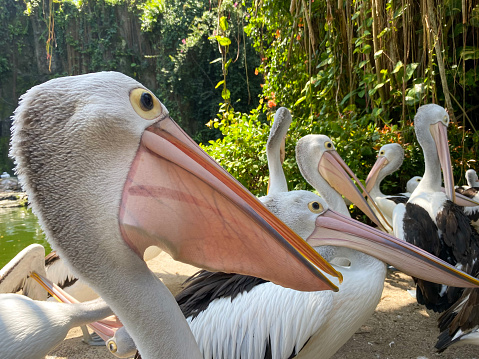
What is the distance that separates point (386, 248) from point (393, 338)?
1.55 metres

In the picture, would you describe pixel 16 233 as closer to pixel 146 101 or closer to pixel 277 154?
pixel 277 154

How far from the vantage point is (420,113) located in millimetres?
3705

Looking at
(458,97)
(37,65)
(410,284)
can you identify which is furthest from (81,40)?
(410,284)

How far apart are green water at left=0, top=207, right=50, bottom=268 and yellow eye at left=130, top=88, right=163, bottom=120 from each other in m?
5.76

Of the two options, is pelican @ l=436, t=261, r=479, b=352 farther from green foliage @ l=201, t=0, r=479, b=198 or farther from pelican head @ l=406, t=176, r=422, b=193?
pelican head @ l=406, t=176, r=422, b=193

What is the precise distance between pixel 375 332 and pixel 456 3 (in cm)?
361

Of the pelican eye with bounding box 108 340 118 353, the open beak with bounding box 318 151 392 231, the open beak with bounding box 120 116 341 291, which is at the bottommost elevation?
the pelican eye with bounding box 108 340 118 353

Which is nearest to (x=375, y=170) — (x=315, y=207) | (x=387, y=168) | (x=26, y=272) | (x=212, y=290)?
(x=387, y=168)

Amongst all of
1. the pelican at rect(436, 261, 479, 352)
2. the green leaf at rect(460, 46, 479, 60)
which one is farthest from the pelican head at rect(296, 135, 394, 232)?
the green leaf at rect(460, 46, 479, 60)

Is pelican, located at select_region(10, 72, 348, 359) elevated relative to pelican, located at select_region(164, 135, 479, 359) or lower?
elevated

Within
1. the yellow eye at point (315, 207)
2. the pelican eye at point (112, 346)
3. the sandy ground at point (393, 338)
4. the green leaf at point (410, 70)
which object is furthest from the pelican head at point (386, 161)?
the pelican eye at point (112, 346)

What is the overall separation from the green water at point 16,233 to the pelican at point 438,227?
5.32 meters

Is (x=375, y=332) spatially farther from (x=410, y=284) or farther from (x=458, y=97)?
(x=458, y=97)

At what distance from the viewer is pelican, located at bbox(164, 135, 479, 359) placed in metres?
1.71
